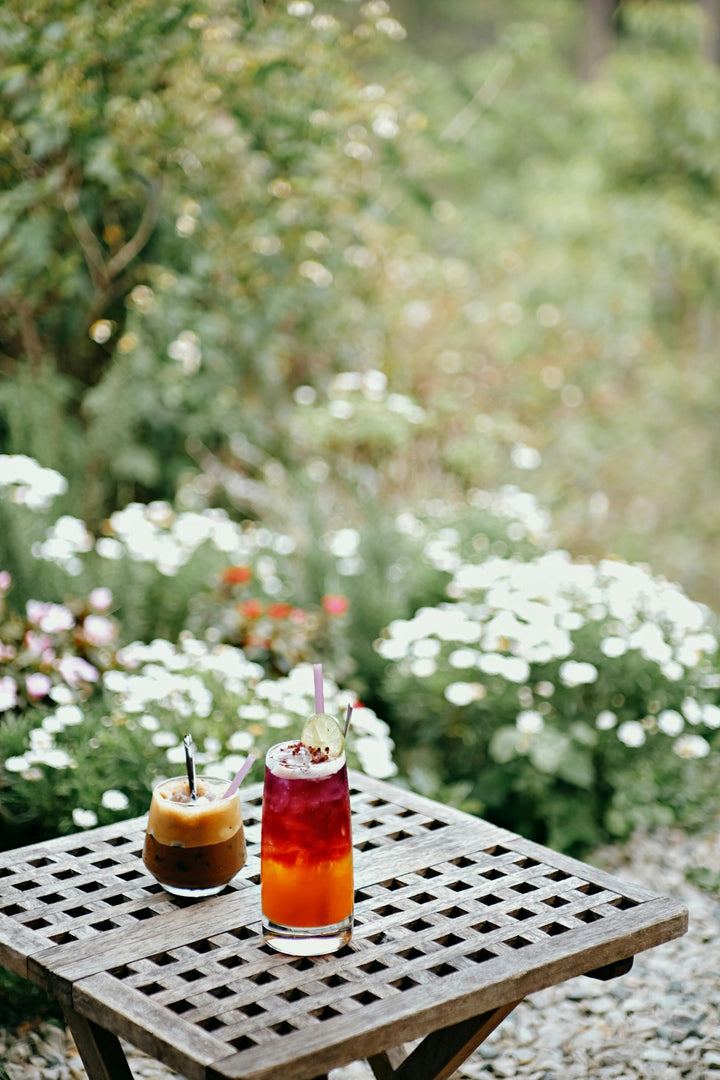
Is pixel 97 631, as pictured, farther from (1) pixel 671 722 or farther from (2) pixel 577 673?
(1) pixel 671 722

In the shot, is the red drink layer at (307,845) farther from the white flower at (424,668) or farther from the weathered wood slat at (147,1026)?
the white flower at (424,668)

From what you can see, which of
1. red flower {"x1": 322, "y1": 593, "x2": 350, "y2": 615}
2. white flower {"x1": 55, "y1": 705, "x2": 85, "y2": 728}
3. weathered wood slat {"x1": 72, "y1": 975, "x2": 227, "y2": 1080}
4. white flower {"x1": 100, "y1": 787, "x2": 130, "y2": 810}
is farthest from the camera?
red flower {"x1": 322, "y1": 593, "x2": 350, "y2": 615}

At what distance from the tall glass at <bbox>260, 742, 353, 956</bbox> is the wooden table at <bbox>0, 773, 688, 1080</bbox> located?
0.12ft

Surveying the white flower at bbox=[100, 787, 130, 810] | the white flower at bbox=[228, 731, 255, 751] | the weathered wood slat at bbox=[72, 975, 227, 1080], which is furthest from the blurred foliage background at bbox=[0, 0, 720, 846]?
the weathered wood slat at bbox=[72, 975, 227, 1080]

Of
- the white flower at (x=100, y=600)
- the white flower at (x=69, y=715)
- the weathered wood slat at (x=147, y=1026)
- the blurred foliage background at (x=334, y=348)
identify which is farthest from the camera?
the blurred foliage background at (x=334, y=348)

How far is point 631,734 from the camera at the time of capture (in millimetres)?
3020

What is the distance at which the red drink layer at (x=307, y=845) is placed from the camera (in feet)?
5.23

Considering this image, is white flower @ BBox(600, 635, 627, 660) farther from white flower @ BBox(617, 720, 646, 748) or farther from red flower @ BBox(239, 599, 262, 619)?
red flower @ BBox(239, 599, 262, 619)

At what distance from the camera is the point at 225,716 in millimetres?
2762

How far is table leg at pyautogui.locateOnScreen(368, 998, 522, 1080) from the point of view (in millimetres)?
1631

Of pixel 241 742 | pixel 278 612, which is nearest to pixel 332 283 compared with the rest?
pixel 278 612

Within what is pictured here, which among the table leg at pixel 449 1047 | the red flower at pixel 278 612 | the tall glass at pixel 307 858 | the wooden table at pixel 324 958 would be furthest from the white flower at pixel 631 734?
the tall glass at pixel 307 858

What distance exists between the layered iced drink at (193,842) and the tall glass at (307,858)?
141 mm

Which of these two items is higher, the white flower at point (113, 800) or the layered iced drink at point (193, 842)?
the layered iced drink at point (193, 842)
